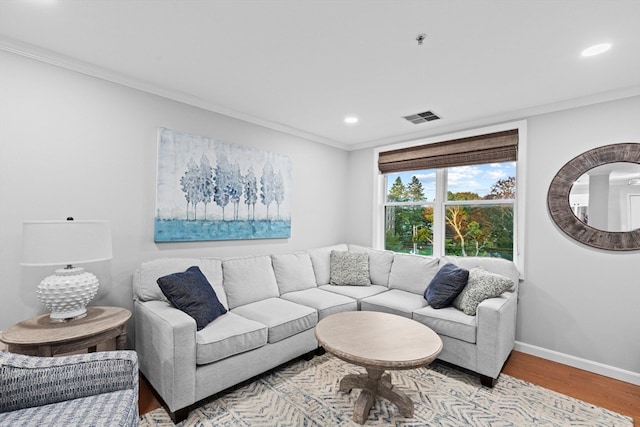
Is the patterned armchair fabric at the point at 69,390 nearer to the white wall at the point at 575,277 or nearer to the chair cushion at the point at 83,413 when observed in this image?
the chair cushion at the point at 83,413

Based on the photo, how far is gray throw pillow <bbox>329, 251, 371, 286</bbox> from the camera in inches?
152

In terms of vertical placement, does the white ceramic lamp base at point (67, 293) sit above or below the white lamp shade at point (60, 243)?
below

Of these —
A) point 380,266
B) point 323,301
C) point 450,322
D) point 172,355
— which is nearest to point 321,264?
point 380,266

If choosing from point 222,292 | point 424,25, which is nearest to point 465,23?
point 424,25

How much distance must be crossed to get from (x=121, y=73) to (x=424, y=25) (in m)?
2.36

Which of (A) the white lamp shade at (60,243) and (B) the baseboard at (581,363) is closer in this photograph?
(A) the white lamp shade at (60,243)

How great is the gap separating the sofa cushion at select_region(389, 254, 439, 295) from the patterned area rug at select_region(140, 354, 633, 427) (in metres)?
1.04

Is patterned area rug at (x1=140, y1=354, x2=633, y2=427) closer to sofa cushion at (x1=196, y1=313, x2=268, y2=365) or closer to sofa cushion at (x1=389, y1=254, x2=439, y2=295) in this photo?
sofa cushion at (x1=196, y1=313, x2=268, y2=365)

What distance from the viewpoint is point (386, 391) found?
2225 mm

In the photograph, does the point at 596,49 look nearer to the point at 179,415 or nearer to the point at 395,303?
the point at 395,303

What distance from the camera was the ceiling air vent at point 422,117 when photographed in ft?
11.3

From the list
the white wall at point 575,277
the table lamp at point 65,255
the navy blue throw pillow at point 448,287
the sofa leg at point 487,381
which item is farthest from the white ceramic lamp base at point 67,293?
the white wall at point 575,277

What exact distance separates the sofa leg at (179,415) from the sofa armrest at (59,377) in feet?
1.97

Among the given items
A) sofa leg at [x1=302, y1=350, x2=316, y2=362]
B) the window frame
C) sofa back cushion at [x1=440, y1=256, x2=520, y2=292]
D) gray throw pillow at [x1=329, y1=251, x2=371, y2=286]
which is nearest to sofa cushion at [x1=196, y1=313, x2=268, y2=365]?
sofa leg at [x1=302, y1=350, x2=316, y2=362]
